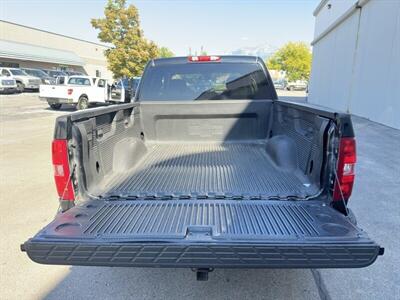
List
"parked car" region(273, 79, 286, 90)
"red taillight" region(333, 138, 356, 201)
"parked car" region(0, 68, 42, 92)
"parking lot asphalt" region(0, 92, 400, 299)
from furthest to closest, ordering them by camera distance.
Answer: "parked car" region(273, 79, 286, 90), "parked car" region(0, 68, 42, 92), "parking lot asphalt" region(0, 92, 400, 299), "red taillight" region(333, 138, 356, 201)

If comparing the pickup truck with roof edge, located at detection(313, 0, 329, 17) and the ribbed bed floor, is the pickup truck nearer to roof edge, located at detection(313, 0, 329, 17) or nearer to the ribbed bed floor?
the ribbed bed floor

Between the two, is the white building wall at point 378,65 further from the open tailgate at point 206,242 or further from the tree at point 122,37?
the tree at point 122,37

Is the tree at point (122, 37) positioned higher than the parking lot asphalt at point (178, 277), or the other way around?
the tree at point (122, 37)

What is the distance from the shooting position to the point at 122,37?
2633 cm

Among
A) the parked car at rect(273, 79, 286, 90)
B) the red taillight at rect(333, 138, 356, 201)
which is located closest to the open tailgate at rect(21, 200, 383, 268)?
the red taillight at rect(333, 138, 356, 201)

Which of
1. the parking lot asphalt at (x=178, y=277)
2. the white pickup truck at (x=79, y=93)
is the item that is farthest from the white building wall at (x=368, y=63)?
the white pickup truck at (x=79, y=93)

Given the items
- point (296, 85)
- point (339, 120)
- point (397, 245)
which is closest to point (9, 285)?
point (339, 120)

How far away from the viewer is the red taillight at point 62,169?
219cm

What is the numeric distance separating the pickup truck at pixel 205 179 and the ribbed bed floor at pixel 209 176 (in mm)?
17

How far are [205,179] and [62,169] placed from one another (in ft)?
4.49

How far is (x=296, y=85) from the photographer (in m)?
59.2

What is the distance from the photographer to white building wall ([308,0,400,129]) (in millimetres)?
11039

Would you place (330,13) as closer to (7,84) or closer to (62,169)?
(62,169)

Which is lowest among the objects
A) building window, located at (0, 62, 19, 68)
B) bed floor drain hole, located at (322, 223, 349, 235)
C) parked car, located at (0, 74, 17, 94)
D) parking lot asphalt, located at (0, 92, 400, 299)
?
parking lot asphalt, located at (0, 92, 400, 299)
